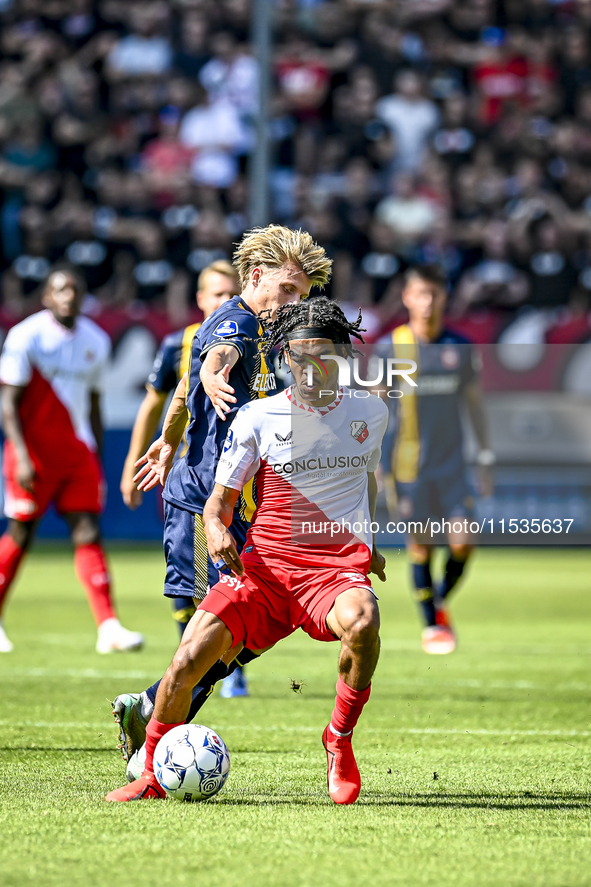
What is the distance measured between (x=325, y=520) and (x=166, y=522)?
824 mm

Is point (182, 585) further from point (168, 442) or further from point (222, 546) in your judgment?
point (222, 546)

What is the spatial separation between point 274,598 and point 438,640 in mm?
4606

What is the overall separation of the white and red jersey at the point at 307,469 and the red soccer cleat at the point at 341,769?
58cm

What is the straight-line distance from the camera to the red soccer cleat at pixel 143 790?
4.22 meters

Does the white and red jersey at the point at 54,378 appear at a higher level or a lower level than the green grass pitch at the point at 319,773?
higher

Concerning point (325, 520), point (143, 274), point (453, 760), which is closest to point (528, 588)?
point (143, 274)

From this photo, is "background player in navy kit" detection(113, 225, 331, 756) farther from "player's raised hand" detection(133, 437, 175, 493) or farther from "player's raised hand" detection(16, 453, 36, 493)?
"player's raised hand" detection(16, 453, 36, 493)

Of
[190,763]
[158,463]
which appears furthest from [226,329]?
[190,763]

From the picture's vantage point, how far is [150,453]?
4.89 metres

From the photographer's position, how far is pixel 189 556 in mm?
4777

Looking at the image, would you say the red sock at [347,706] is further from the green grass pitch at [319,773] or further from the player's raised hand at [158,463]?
the player's raised hand at [158,463]

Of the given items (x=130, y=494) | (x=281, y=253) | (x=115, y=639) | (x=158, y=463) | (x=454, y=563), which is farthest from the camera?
(x=454, y=563)

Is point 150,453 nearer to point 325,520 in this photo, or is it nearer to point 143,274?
point 325,520

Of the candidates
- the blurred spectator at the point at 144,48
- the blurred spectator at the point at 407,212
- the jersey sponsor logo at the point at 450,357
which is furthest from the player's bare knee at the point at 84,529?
the blurred spectator at the point at 144,48
